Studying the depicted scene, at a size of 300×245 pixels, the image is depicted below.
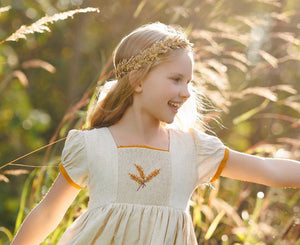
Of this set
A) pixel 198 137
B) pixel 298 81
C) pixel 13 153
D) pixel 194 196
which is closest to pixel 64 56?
pixel 13 153

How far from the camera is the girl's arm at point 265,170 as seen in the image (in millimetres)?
2193

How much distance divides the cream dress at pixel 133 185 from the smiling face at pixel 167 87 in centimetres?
16

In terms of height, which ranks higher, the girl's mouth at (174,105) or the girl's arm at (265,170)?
the girl's mouth at (174,105)

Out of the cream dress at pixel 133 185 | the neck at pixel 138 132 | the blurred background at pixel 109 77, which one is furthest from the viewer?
the blurred background at pixel 109 77

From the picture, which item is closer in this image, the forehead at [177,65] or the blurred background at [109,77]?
the forehead at [177,65]

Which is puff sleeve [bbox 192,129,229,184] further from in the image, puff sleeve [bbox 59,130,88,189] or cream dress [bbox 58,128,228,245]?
puff sleeve [bbox 59,130,88,189]

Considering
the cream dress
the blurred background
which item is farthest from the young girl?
the blurred background

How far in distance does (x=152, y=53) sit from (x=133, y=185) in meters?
0.52

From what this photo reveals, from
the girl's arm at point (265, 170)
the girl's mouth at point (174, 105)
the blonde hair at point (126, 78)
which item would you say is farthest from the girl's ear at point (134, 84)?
the girl's arm at point (265, 170)

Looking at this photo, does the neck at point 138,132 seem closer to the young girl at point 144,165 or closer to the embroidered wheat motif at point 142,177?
the young girl at point 144,165

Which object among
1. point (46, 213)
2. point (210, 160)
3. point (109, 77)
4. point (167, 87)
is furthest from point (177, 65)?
point (109, 77)

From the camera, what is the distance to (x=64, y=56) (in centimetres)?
816

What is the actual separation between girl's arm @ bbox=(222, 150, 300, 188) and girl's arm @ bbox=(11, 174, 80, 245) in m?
0.65

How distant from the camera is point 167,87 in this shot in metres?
2.11
